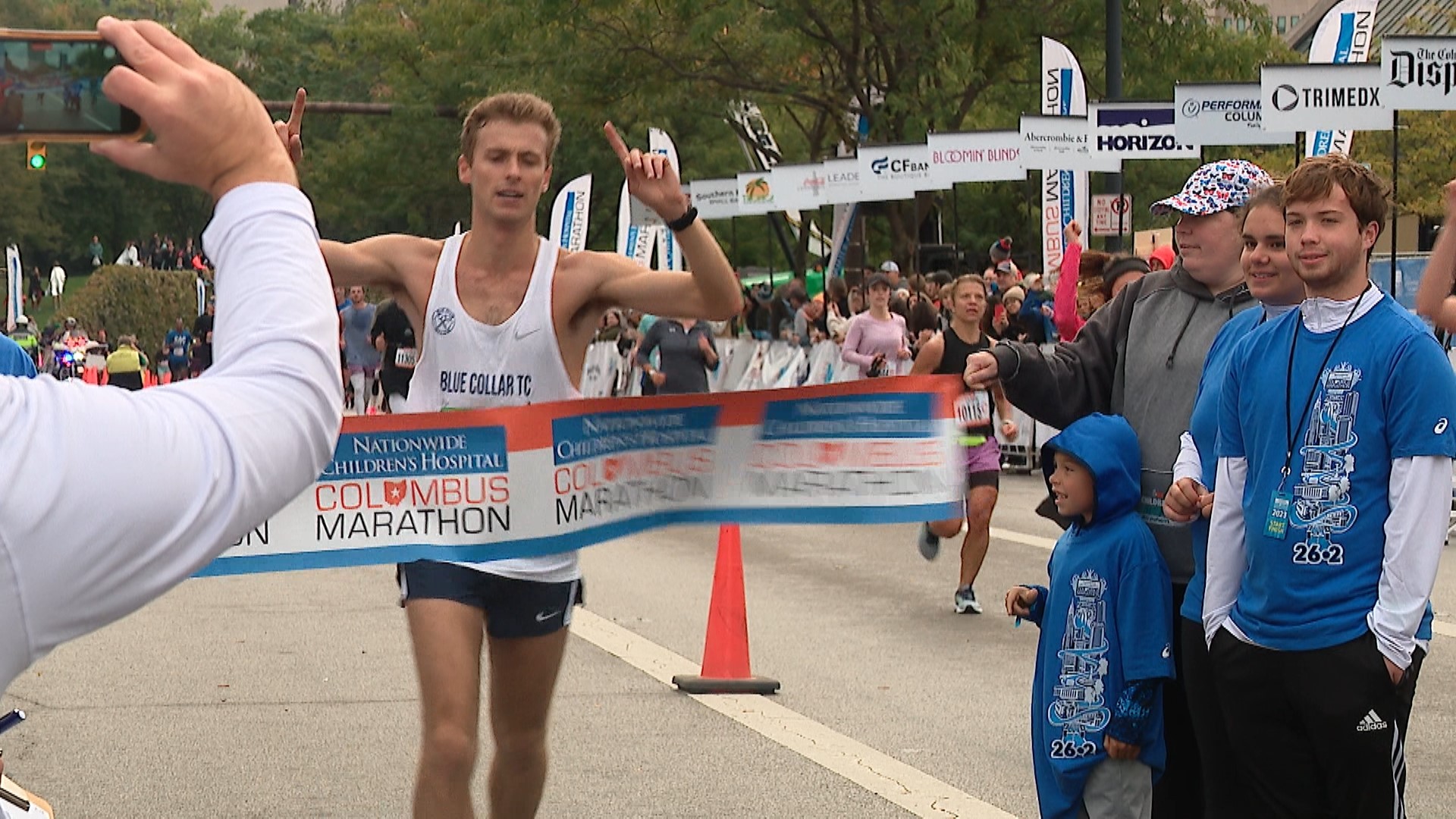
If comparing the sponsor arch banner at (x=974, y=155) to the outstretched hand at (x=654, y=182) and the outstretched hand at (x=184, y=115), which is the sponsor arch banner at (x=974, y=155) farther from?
the outstretched hand at (x=184, y=115)

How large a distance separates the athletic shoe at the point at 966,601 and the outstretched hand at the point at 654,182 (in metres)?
6.87

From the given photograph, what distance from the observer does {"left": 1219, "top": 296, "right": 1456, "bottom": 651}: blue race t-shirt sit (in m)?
4.78

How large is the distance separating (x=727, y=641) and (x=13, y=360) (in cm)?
415

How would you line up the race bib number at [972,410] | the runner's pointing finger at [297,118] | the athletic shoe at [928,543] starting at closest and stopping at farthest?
the runner's pointing finger at [297,118] → the race bib number at [972,410] → the athletic shoe at [928,543]

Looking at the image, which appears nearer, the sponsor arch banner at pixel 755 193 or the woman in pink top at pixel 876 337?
the woman in pink top at pixel 876 337

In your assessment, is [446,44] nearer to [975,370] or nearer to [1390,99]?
[1390,99]

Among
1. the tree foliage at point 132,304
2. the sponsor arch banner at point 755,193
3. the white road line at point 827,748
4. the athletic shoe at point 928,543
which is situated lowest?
the white road line at point 827,748

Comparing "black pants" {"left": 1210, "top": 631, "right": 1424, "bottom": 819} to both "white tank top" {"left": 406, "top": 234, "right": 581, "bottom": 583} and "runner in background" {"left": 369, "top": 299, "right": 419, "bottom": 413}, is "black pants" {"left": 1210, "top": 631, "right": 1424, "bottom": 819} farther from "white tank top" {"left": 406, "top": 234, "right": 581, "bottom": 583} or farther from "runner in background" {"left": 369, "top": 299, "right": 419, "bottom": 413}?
"runner in background" {"left": 369, "top": 299, "right": 419, "bottom": 413}

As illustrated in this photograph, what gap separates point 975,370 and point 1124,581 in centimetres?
71

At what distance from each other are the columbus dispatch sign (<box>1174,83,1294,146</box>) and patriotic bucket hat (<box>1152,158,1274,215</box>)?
1632 centimetres

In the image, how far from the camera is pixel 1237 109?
21672mm

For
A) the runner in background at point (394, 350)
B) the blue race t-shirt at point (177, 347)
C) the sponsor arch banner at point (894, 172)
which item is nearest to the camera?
the runner in background at point (394, 350)

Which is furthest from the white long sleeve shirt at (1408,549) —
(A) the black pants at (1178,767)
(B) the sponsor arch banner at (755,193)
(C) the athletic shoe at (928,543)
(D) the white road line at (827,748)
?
(B) the sponsor arch banner at (755,193)

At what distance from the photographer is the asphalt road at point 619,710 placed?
7.36 metres
